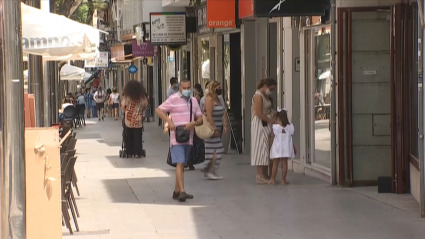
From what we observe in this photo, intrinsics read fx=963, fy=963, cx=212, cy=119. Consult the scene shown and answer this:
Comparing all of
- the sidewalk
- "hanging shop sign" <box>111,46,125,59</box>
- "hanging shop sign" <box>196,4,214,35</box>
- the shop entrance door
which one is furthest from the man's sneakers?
"hanging shop sign" <box>111,46,125,59</box>

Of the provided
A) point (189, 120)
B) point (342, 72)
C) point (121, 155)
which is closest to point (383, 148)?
point (342, 72)

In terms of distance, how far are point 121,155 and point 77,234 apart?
11.8 meters

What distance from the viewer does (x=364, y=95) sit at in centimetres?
1500

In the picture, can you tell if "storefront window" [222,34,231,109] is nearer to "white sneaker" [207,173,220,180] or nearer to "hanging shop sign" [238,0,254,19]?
"hanging shop sign" [238,0,254,19]

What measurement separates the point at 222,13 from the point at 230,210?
1079 cm

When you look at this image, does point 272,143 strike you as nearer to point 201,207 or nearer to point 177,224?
point 201,207

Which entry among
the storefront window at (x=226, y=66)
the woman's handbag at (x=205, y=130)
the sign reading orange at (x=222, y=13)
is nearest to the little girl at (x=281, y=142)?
the woman's handbag at (x=205, y=130)

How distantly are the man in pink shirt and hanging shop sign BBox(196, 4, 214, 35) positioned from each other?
12.8m

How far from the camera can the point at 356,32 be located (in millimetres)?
14891

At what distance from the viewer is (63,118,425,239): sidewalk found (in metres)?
10.9

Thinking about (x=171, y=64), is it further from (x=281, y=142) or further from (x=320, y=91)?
(x=281, y=142)

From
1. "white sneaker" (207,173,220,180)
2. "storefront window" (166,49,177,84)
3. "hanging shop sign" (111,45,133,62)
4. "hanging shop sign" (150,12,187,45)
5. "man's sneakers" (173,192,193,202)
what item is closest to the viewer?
"man's sneakers" (173,192,193,202)

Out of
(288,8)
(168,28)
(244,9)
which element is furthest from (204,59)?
(288,8)

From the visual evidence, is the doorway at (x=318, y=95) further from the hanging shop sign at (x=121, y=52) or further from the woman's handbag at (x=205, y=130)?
the hanging shop sign at (x=121, y=52)
